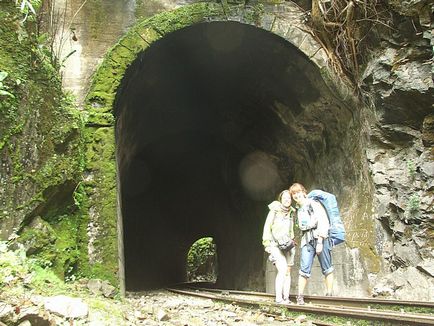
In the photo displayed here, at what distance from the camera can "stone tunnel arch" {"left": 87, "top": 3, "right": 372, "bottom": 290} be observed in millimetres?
7793

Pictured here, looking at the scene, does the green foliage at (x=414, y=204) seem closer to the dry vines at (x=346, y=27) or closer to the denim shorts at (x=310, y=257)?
the denim shorts at (x=310, y=257)

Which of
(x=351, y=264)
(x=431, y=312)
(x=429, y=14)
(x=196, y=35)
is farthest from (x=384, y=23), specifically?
(x=431, y=312)

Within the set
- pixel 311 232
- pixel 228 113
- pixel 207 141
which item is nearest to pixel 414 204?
pixel 311 232

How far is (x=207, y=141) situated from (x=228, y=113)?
248 cm

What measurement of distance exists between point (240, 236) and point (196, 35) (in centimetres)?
805

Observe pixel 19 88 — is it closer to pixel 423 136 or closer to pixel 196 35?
pixel 196 35

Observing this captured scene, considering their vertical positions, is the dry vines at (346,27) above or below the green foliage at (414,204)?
above

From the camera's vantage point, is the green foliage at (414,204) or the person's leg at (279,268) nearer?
the person's leg at (279,268)

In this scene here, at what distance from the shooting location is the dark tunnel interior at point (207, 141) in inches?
334

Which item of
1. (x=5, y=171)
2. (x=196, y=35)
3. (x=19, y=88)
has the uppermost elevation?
(x=196, y=35)

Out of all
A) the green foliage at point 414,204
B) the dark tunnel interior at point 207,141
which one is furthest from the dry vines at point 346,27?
the green foliage at point 414,204

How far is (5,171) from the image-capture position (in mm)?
5188

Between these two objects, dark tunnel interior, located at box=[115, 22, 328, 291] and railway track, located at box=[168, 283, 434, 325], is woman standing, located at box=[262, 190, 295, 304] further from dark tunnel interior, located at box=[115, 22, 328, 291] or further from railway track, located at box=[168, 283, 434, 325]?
dark tunnel interior, located at box=[115, 22, 328, 291]

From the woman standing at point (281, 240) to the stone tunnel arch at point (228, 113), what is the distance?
2163mm
